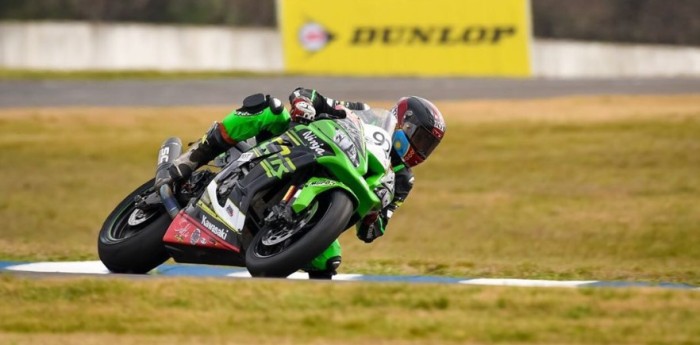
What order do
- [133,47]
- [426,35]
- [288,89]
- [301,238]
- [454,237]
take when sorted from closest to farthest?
1. [301,238]
2. [454,237]
3. [288,89]
4. [426,35]
5. [133,47]

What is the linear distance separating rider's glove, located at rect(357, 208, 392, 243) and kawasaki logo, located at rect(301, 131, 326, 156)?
0.62m

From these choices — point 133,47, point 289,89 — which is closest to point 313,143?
point 289,89

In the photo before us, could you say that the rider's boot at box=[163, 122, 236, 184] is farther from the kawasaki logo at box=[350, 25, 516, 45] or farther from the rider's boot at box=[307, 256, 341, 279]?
the kawasaki logo at box=[350, 25, 516, 45]

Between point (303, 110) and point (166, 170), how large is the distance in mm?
1054

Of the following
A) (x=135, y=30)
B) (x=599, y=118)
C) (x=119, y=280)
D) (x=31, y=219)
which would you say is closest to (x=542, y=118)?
(x=599, y=118)

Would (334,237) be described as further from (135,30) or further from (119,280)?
(135,30)

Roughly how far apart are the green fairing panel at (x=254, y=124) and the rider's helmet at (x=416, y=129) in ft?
2.33

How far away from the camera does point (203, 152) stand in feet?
28.7

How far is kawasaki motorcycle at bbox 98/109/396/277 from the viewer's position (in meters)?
7.75

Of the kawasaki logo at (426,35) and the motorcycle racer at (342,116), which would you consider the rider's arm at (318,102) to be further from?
the kawasaki logo at (426,35)

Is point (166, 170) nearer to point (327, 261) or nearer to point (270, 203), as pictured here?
point (270, 203)

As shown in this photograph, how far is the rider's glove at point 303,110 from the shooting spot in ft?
27.2

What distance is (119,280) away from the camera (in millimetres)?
6965

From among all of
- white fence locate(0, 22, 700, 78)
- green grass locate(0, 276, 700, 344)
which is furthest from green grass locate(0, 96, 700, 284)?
white fence locate(0, 22, 700, 78)
